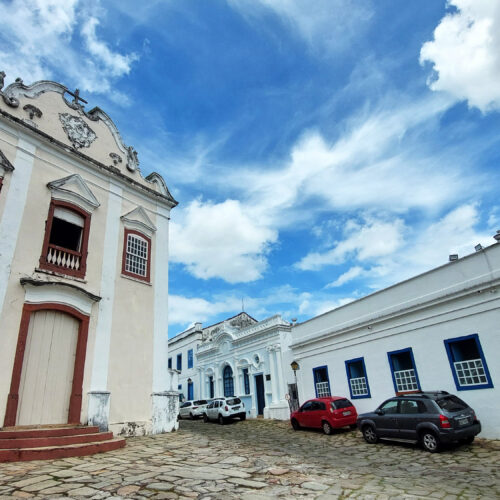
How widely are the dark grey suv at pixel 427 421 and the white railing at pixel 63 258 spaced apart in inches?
410

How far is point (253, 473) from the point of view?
A: 21.6 feet

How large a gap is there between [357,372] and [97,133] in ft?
47.3

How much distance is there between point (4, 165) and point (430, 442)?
45.9 ft

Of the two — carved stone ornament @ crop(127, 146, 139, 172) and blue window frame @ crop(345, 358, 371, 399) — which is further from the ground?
carved stone ornament @ crop(127, 146, 139, 172)

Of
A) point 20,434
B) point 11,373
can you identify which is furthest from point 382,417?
point 11,373

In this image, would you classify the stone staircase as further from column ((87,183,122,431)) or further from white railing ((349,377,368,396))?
white railing ((349,377,368,396))

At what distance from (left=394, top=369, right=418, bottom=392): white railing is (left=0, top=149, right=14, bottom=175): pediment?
582 inches

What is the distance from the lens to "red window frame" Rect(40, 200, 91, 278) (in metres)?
10.8

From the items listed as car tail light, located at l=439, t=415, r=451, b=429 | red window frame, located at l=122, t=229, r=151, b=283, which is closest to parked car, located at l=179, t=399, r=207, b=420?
red window frame, located at l=122, t=229, r=151, b=283

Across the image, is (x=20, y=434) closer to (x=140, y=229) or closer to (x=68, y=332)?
(x=68, y=332)

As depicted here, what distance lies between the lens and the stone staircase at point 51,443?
24.2 ft

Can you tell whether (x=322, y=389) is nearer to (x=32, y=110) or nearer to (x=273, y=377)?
(x=273, y=377)

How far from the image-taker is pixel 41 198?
447 inches

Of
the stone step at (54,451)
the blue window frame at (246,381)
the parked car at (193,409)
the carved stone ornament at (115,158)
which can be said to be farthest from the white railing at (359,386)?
the carved stone ornament at (115,158)
